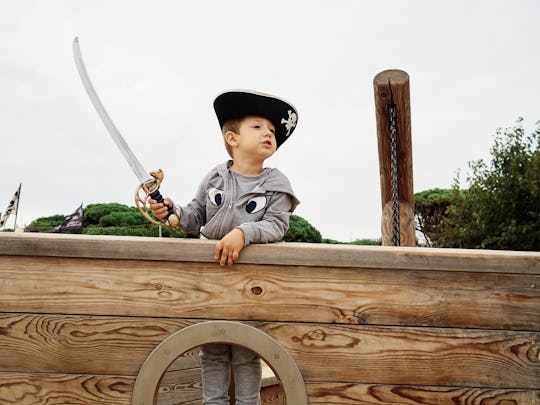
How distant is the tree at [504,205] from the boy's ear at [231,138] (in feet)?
23.2

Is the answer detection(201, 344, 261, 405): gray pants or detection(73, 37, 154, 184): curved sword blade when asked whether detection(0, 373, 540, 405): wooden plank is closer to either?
detection(201, 344, 261, 405): gray pants

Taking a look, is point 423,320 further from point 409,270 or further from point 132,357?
point 132,357

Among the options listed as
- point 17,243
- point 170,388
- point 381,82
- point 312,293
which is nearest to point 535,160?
point 381,82

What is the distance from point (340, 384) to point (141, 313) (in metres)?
0.75

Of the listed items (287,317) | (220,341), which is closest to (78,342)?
(220,341)

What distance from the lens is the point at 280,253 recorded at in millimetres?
1966

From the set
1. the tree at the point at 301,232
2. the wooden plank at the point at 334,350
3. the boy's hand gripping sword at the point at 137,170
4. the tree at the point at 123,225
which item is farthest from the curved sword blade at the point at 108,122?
the tree at the point at 301,232

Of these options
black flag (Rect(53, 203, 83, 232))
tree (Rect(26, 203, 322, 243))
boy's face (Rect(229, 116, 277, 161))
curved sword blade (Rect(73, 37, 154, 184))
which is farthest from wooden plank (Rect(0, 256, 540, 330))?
tree (Rect(26, 203, 322, 243))

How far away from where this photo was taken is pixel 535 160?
342 inches

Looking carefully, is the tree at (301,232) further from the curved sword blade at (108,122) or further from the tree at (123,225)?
the curved sword blade at (108,122)

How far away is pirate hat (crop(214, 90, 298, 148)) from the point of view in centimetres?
230

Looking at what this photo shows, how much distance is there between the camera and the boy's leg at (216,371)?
7.13ft

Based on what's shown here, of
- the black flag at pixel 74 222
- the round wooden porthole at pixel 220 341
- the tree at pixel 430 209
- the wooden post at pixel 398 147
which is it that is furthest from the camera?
the tree at pixel 430 209

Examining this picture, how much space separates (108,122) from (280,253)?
101 centimetres
